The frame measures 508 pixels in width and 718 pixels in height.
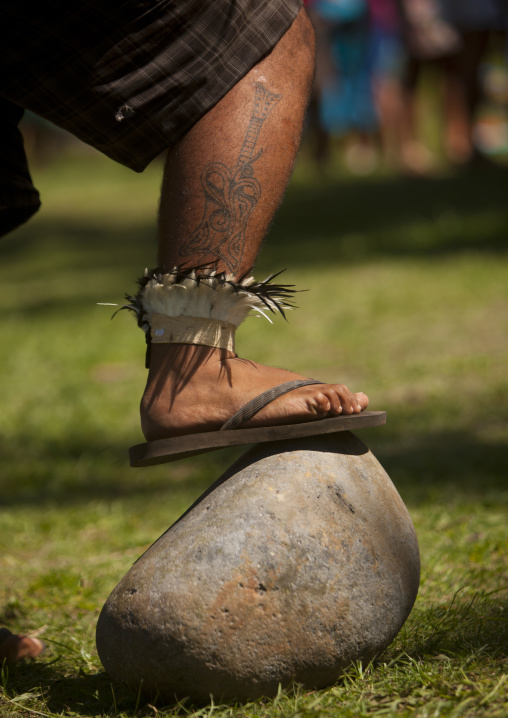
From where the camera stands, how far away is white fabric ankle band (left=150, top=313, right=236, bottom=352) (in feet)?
7.18

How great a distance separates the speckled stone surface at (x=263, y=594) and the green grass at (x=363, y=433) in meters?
0.08

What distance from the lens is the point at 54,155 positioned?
20.4 m

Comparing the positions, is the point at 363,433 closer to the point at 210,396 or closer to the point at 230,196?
the point at 210,396

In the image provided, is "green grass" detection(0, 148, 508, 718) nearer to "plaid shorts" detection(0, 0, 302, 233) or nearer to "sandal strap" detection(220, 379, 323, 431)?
"sandal strap" detection(220, 379, 323, 431)

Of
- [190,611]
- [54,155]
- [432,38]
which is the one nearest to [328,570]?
[190,611]

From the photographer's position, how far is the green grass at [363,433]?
2123 mm

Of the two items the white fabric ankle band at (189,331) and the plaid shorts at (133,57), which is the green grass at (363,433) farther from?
the plaid shorts at (133,57)

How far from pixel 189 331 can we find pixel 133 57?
674mm

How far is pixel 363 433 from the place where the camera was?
4.38 meters

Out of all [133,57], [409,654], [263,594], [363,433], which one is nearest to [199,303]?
[133,57]

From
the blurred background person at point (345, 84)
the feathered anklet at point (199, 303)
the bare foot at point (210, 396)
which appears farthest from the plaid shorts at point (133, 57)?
the blurred background person at point (345, 84)

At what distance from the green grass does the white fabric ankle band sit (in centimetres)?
86

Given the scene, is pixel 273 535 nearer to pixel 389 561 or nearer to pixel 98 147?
pixel 389 561

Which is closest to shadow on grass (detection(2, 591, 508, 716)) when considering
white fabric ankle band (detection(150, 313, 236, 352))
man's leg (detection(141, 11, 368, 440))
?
man's leg (detection(141, 11, 368, 440))
